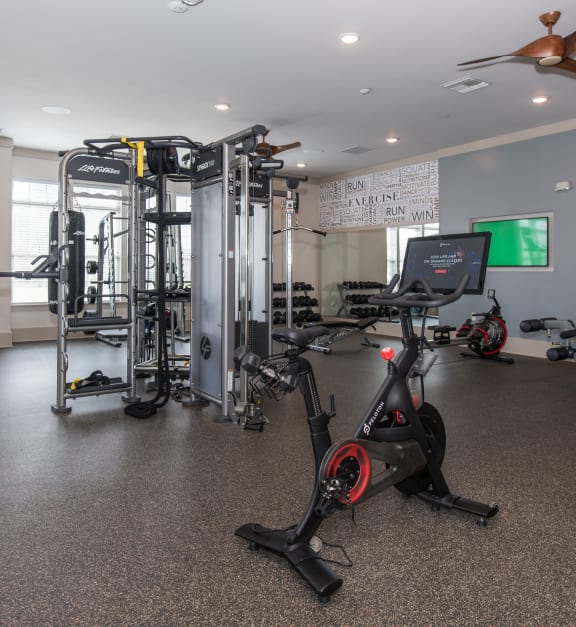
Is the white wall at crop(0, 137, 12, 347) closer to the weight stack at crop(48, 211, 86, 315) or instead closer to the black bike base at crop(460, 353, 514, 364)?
the weight stack at crop(48, 211, 86, 315)

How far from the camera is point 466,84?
5.53 metres

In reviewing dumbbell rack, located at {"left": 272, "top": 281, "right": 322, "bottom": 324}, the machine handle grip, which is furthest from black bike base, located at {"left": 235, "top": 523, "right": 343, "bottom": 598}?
dumbbell rack, located at {"left": 272, "top": 281, "right": 322, "bottom": 324}

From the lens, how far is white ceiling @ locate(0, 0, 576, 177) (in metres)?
4.06

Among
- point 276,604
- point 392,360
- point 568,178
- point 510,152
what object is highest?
point 510,152

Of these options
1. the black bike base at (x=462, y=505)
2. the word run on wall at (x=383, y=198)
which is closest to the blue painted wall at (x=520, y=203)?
the word run on wall at (x=383, y=198)

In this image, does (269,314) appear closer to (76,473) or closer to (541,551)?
(76,473)

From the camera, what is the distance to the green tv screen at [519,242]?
23.2 feet

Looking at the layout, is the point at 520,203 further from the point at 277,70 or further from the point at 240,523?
the point at 240,523

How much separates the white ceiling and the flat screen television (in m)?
1.64

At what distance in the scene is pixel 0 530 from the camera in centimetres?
220

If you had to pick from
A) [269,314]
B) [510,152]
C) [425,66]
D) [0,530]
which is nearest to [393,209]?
[510,152]

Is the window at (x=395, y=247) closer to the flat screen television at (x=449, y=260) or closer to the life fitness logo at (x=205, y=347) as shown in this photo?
the flat screen television at (x=449, y=260)

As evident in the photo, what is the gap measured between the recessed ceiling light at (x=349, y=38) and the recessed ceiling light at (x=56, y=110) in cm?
370

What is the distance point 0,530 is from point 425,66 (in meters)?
5.05
